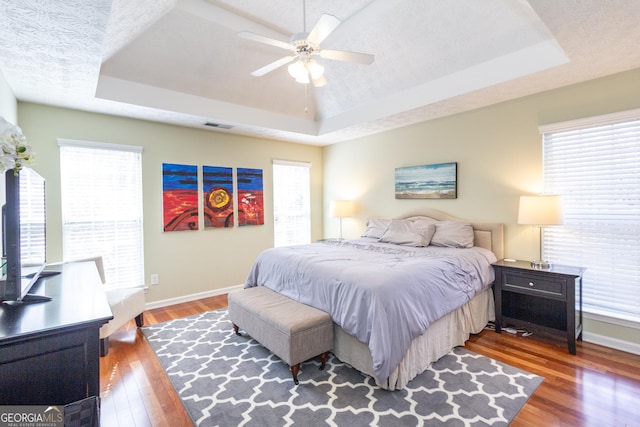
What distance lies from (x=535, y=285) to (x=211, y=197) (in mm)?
4169

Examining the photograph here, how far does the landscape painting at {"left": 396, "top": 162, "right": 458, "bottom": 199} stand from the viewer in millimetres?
4039

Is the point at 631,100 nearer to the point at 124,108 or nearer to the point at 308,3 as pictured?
the point at 308,3

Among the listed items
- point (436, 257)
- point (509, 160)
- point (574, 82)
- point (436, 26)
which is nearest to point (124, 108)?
point (436, 26)

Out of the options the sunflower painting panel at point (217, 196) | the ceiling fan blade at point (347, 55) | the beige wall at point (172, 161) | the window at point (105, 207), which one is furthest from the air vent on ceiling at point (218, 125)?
the ceiling fan blade at point (347, 55)

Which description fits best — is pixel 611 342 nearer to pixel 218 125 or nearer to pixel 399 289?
pixel 399 289

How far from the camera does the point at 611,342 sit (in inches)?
111

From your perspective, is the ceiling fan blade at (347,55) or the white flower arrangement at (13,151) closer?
the white flower arrangement at (13,151)

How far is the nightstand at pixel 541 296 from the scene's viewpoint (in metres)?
2.70

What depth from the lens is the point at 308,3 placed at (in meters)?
3.04

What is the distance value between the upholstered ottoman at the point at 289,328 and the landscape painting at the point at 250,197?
2.27m

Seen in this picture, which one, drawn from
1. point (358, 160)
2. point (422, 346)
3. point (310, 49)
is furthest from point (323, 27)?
point (358, 160)

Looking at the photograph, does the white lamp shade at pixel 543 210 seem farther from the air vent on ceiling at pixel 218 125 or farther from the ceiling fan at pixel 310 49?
the air vent on ceiling at pixel 218 125

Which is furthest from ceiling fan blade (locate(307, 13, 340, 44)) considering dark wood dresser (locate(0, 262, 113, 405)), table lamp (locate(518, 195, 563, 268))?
table lamp (locate(518, 195, 563, 268))

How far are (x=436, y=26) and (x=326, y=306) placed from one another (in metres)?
2.88
